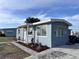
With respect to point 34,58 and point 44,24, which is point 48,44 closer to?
point 44,24

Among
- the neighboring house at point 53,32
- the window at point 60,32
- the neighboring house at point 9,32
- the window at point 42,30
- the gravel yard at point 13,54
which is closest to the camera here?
the gravel yard at point 13,54

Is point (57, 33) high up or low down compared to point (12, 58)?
up

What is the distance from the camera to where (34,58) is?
12492 mm

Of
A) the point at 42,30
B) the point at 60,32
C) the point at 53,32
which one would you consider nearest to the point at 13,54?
the point at 53,32

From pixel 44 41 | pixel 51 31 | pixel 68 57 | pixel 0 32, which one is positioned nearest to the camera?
pixel 68 57

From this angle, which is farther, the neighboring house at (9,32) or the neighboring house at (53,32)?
the neighboring house at (9,32)

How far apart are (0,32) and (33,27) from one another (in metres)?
38.5

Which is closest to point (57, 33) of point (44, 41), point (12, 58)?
point (44, 41)

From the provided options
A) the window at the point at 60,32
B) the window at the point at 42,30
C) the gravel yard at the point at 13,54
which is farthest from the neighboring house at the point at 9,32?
the gravel yard at the point at 13,54

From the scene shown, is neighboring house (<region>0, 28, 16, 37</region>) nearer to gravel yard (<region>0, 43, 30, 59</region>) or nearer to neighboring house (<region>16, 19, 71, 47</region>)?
neighboring house (<region>16, 19, 71, 47</region>)

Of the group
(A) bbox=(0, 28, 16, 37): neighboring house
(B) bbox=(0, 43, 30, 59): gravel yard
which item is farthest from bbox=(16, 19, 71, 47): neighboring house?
(A) bbox=(0, 28, 16, 37): neighboring house

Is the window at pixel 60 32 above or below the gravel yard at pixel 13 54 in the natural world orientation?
above

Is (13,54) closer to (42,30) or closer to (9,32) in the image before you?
(42,30)

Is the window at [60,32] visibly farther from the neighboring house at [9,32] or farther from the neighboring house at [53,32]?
the neighboring house at [9,32]
